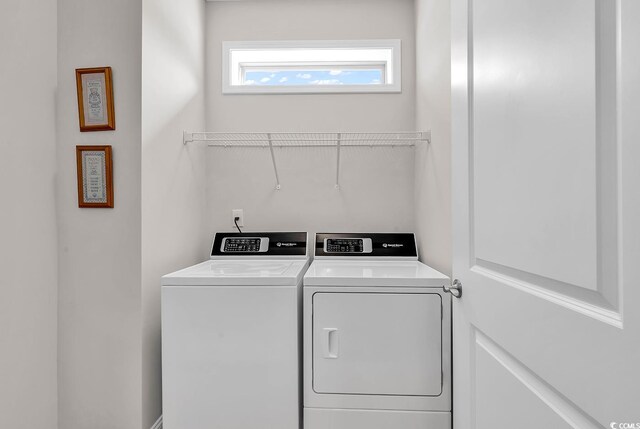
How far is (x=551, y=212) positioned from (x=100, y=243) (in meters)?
1.84

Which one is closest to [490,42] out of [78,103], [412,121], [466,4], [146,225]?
[466,4]

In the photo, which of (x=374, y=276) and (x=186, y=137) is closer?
(x=374, y=276)

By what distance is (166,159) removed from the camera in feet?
6.32

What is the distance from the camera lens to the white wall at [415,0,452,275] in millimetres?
1747

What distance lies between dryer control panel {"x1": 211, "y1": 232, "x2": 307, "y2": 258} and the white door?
1.30 metres

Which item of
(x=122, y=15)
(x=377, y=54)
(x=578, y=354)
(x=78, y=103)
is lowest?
(x=578, y=354)

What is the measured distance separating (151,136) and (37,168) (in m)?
0.51

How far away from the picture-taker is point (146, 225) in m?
1.72

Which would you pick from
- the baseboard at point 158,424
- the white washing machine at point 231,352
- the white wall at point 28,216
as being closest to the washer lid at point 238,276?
the white washing machine at point 231,352

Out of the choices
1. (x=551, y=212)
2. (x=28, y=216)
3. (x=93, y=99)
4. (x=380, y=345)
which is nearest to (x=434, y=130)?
(x=380, y=345)

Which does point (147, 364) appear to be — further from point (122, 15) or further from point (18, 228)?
point (122, 15)

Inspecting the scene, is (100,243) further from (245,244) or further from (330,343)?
(330,343)

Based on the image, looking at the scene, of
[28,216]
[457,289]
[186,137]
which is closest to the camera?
[457,289]

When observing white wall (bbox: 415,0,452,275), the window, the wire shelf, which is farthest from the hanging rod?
the window
